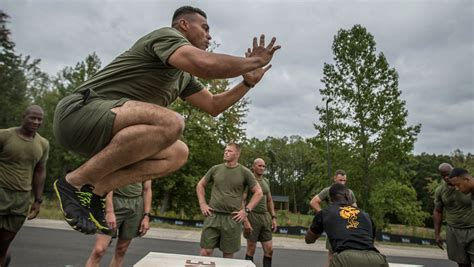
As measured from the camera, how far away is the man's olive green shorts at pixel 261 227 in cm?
622

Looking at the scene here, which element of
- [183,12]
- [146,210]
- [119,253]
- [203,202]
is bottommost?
[119,253]

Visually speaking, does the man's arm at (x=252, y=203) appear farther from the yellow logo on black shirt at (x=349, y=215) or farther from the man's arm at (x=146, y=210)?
the yellow logo on black shirt at (x=349, y=215)

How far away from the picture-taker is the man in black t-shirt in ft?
10.6

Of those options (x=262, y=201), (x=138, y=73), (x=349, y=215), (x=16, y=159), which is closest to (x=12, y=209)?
(x=16, y=159)

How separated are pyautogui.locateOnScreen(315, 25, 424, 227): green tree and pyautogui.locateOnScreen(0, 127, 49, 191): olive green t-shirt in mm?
14403

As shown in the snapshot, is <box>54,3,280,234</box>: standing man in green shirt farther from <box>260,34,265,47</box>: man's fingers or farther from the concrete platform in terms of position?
the concrete platform

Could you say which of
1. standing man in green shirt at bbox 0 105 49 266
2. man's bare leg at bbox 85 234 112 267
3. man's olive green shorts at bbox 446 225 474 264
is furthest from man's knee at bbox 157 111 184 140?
man's olive green shorts at bbox 446 225 474 264

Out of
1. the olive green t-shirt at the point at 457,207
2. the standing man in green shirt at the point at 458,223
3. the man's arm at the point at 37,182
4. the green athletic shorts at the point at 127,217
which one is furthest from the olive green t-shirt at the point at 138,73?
the olive green t-shirt at the point at 457,207

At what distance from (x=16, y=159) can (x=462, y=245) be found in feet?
20.8

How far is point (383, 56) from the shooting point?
17219 millimetres

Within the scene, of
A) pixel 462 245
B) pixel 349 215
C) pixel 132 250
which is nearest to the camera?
pixel 349 215

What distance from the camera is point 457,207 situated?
18.1 feet

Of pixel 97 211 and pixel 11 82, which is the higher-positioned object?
pixel 11 82

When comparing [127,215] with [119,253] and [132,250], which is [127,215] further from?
[132,250]
